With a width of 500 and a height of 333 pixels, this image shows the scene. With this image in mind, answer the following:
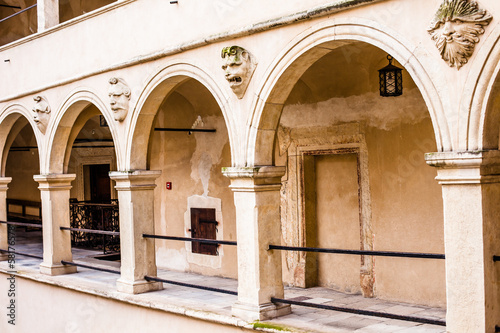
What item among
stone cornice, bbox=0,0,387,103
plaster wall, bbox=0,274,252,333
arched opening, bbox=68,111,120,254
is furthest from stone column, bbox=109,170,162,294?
arched opening, bbox=68,111,120,254

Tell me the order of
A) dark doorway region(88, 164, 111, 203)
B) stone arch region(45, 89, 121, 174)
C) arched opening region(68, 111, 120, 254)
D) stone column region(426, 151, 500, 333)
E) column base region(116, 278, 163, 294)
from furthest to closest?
dark doorway region(88, 164, 111, 203) < arched opening region(68, 111, 120, 254) < stone arch region(45, 89, 121, 174) < column base region(116, 278, 163, 294) < stone column region(426, 151, 500, 333)

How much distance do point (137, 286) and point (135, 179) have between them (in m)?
1.50

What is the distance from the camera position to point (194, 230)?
1261cm

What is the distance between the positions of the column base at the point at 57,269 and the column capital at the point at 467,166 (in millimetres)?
7681

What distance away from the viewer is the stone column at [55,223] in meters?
11.6

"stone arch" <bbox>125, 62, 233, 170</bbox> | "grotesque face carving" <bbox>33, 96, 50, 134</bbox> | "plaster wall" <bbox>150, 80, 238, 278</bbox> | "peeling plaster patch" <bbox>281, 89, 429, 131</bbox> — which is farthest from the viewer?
"plaster wall" <bbox>150, 80, 238, 278</bbox>

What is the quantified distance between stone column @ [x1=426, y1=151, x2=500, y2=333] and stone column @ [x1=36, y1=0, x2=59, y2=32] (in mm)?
8110

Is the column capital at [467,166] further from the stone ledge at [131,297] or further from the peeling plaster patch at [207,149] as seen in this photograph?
the peeling plaster patch at [207,149]

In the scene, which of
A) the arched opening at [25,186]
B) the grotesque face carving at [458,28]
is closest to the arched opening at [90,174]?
the arched opening at [25,186]

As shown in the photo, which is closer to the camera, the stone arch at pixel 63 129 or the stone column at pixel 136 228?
the stone column at pixel 136 228

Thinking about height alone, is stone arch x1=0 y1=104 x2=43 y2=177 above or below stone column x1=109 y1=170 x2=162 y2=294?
above

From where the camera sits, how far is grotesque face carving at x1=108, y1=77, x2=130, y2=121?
974 centimetres

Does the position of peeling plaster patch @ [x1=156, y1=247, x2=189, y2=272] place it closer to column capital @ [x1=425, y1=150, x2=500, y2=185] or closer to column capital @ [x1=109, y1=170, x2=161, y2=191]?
column capital @ [x1=109, y1=170, x2=161, y2=191]

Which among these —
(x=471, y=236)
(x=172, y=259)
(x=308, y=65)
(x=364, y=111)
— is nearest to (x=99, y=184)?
(x=172, y=259)
